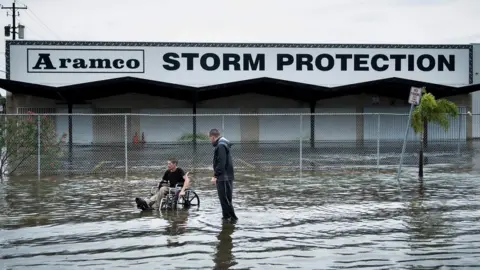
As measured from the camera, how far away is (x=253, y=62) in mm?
39125

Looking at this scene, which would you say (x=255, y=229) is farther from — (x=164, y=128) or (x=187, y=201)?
(x=164, y=128)

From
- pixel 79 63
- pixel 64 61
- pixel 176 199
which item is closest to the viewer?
pixel 176 199

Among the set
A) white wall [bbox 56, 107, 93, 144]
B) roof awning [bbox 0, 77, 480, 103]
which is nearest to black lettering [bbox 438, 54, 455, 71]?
roof awning [bbox 0, 77, 480, 103]

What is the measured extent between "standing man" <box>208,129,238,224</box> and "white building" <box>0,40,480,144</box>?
2465cm

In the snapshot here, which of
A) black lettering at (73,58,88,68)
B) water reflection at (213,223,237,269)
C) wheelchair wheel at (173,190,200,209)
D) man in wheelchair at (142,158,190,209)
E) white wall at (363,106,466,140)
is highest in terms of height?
black lettering at (73,58,88,68)

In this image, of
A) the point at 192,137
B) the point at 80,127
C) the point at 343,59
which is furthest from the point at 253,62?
the point at 80,127

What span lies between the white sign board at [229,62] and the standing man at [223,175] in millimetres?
27674

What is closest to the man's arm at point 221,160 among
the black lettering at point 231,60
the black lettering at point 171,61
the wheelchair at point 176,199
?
the wheelchair at point 176,199

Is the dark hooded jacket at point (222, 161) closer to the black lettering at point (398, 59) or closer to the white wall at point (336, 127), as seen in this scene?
the white wall at point (336, 127)

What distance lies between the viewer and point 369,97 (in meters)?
39.7

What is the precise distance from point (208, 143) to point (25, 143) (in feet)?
52.3

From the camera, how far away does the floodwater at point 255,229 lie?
8.14 m

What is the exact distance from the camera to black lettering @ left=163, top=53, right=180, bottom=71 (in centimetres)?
3838

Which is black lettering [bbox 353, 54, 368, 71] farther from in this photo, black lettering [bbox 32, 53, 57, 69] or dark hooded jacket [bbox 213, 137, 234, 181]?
dark hooded jacket [bbox 213, 137, 234, 181]
